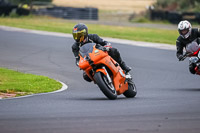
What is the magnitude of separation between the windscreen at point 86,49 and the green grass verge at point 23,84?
85.6 inches

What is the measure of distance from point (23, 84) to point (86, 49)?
11.4 ft

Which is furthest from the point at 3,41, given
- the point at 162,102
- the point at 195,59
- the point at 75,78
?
the point at 162,102

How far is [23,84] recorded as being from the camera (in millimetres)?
13227

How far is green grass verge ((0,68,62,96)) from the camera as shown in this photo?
12.2 metres

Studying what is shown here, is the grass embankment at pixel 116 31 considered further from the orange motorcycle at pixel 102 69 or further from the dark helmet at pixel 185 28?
the orange motorcycle at pixel 102 69

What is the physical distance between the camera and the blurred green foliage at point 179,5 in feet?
157

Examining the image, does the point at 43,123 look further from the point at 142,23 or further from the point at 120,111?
the point at 142,23

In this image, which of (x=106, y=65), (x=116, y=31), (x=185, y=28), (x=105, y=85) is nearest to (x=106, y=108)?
(x=105, y=85)

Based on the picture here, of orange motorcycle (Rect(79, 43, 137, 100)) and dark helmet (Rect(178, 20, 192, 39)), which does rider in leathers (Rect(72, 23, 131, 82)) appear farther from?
dark helmet (Rect(178, 20, 192, 39))

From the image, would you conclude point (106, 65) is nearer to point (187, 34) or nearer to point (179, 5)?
point (187, 34)

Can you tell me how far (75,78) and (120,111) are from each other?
7975 millimetres

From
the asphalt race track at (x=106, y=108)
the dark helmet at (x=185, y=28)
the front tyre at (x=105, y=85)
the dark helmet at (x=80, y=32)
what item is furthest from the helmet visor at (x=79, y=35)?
the dark helmet at (x=185, y=28)

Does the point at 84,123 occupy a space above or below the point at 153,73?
above

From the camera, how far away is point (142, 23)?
44.6m
